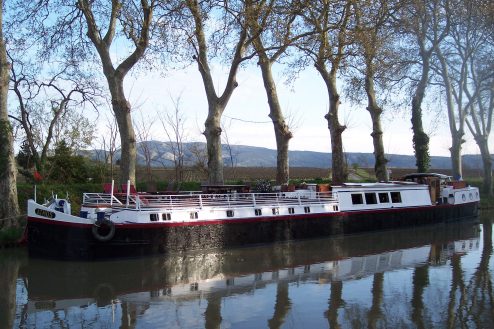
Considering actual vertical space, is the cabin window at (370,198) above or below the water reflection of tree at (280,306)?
above

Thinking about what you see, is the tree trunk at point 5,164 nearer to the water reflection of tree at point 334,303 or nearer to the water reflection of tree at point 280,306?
the water reflection of tree at point 280,306

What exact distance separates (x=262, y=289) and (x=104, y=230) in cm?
629

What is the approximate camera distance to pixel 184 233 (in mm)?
18656

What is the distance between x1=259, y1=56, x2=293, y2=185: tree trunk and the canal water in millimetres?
7935

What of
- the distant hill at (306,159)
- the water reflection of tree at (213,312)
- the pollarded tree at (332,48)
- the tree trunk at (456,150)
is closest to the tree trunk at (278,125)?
the pollarded tree at (332,48)

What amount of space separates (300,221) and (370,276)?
7328 mm

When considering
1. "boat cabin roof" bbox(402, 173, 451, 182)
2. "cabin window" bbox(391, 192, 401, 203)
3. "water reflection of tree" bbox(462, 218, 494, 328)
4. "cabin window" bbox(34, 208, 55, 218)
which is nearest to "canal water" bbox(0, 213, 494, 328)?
"water reflection of tree" bbox(462, 218, 494, 328)

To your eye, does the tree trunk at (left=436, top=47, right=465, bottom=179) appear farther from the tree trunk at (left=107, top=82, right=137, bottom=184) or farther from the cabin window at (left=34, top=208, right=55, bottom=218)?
the cabin window at (left=34, top=208, right=55, bottom=218)

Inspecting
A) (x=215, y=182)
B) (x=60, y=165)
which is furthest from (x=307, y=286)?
(x=60, y=165)

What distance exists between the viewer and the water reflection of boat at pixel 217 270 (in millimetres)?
13141

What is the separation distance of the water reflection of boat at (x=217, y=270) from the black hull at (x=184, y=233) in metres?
0.36

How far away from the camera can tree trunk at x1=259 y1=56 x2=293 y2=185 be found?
2758cm

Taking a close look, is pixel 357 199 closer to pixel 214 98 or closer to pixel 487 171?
pixel 214 98

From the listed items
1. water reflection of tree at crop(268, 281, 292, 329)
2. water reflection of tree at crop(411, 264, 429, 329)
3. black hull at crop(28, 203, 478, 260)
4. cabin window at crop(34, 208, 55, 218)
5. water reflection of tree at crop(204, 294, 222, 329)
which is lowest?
water reflection of tree at crop(411, 264, 429, 329)
